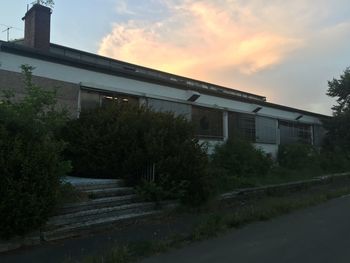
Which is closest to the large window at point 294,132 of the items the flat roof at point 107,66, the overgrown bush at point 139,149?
the flat roof at point 107,66

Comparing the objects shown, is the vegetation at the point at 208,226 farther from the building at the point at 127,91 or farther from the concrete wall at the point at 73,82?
the concrete wall at the point at 73,82

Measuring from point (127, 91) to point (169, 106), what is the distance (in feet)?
9.76

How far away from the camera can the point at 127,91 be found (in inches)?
766

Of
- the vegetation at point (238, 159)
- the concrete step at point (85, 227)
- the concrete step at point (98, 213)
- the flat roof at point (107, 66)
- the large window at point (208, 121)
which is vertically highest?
the flat roof at point (107, 66)

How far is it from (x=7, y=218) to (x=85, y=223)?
1907mm

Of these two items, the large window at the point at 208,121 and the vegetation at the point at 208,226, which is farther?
the large window at the point at 208,121

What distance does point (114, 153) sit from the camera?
1291 cm

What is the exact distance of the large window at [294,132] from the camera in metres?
32.9

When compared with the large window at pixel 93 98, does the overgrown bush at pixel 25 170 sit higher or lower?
lower

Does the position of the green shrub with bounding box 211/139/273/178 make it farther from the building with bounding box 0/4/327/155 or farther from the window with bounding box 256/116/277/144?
the window with bounding box 256/116/277/144

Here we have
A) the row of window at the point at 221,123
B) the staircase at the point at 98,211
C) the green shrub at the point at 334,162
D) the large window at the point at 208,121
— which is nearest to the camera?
the staircase at the point at 98,211

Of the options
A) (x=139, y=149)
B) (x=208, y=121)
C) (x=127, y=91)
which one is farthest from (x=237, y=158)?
(x=139, y=149)

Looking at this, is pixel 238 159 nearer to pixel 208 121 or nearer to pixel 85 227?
pixel 208 121

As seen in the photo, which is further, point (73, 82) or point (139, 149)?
point (73, 82)
